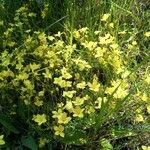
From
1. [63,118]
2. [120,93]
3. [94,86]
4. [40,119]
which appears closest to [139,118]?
[120,93]

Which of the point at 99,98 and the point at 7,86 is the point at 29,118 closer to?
the point at 7,86

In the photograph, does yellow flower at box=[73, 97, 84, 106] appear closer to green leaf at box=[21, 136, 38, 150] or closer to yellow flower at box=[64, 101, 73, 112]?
yellow flower at box=[64, 101, 73, 112]

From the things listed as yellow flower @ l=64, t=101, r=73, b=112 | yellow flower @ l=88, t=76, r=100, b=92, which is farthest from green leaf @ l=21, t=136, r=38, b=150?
yellow flower @ l=88, t=76, r=100, b=92

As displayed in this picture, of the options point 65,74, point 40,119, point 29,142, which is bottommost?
point 29,142

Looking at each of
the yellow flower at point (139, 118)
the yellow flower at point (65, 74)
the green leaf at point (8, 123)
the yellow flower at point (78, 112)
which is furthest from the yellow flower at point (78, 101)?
the green leaf at point (8, 123)

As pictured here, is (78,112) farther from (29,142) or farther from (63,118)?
(29,142)
